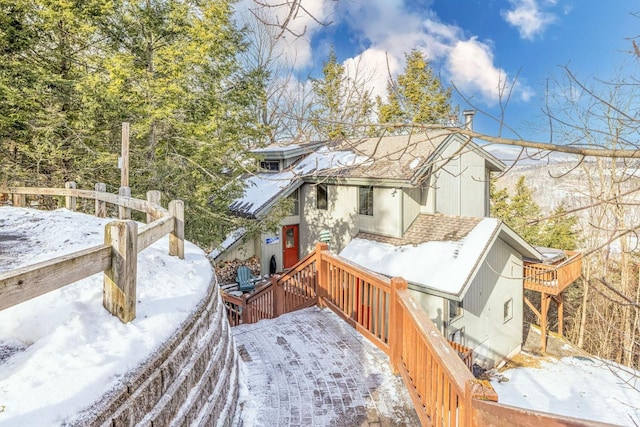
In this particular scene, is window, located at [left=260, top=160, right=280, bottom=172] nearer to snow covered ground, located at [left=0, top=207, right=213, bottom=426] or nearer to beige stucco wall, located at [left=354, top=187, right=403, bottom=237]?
beige stucco wall, located at [left=354, top=187, right=403, bottom=237]

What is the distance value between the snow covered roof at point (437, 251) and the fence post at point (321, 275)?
3.78 meters

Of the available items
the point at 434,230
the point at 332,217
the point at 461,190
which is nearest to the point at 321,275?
the point at 434,230

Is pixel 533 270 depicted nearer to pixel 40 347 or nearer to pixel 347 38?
pixel 347 38

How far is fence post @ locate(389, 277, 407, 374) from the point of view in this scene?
4117mm

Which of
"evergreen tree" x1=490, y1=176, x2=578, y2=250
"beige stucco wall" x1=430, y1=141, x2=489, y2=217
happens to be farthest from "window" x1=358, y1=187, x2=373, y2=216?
"evergreen tree" x1=490, y1=176, x2=578, y2=250

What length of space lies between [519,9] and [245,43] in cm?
764

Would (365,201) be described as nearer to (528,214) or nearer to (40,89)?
(40,89)

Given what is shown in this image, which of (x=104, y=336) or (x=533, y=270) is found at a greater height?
(x=104, y=336)

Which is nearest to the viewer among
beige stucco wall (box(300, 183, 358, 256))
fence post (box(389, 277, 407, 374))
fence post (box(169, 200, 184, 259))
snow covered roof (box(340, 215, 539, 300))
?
fence post (box(169, 200, 184, 259))

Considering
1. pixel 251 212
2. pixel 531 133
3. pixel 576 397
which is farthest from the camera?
pixel 251 212

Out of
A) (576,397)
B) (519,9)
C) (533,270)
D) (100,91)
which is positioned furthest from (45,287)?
(533,270)

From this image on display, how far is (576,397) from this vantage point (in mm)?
9102

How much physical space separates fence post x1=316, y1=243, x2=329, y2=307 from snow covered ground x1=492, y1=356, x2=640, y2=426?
5.83m

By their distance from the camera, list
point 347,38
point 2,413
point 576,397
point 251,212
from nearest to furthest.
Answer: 1. point 2,413
2. point 347,38
3. point 576,397
4. point 251,212
